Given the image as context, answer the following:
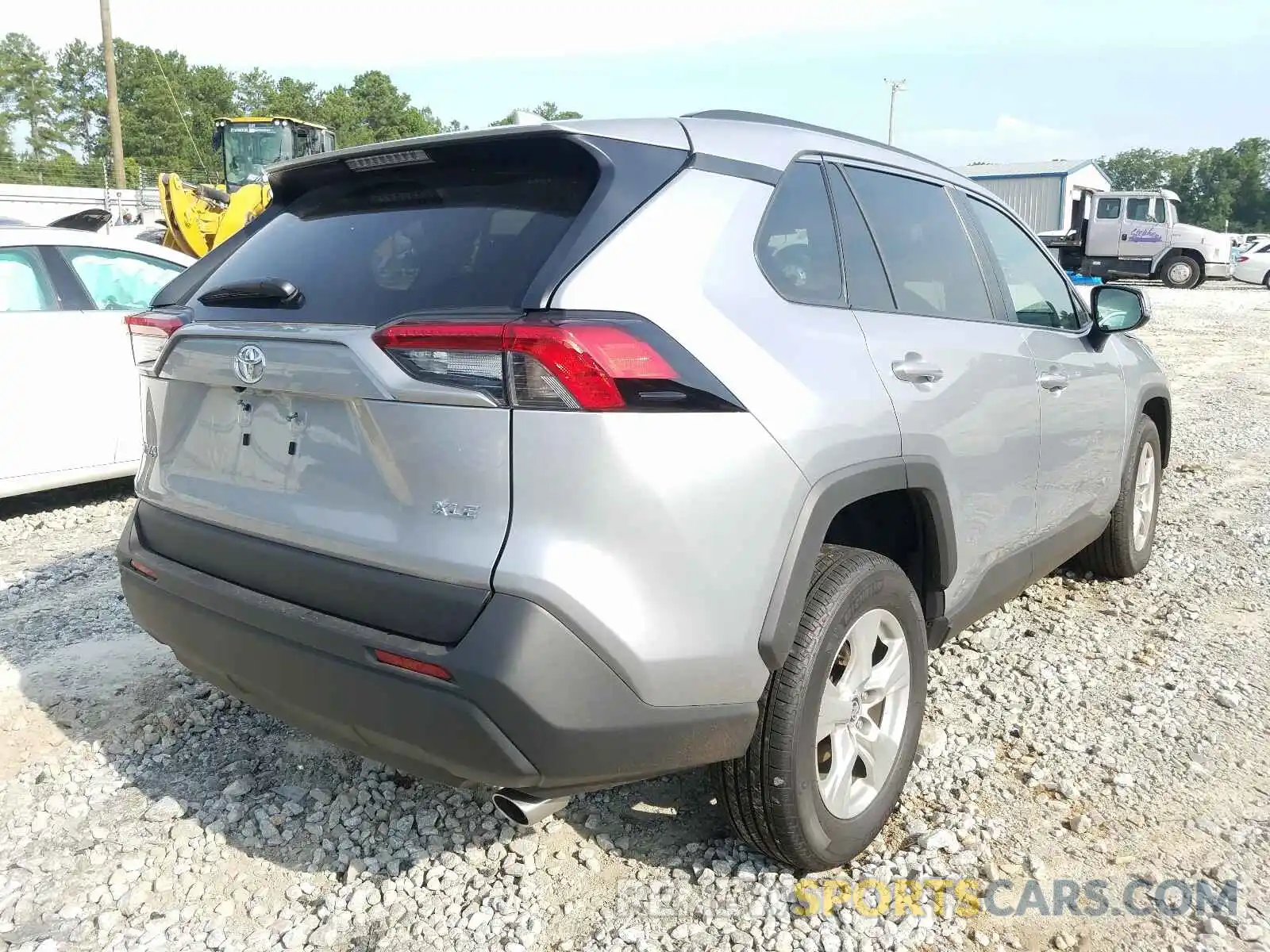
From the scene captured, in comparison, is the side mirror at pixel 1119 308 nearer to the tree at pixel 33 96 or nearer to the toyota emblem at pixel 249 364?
the toyota emblem at pixel 249 364

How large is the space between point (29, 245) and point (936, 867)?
5.63 metres

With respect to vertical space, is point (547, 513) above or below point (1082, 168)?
below

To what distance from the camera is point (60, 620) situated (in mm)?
4152

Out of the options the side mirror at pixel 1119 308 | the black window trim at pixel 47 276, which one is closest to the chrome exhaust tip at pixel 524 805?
the side mirror at pixel 1119 308

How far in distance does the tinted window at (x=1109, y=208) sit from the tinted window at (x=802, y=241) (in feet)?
93.1

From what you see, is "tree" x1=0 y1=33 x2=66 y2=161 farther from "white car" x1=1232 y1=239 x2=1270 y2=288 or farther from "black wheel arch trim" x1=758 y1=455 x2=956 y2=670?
"black wheel arch trim" x1=758 y1=455 x2=956 y2=670

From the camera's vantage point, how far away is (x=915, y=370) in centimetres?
263

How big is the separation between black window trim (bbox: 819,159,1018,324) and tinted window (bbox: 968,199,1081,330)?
0.12 m

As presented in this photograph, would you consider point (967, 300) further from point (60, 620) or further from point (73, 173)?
point (73, 173)

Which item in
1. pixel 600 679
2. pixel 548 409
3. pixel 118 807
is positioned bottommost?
pixel 118 807

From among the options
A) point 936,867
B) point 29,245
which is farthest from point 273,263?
point 29,245

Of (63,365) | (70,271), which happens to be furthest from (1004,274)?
(70,271)

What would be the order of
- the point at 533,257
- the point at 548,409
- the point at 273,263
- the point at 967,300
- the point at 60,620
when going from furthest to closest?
the point at 60,620
the point at 967,300
the point at 273,263
the point at 533,257
the point at 548,409

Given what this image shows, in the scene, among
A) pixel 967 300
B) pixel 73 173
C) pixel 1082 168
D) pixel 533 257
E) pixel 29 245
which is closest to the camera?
pixel 533 257
